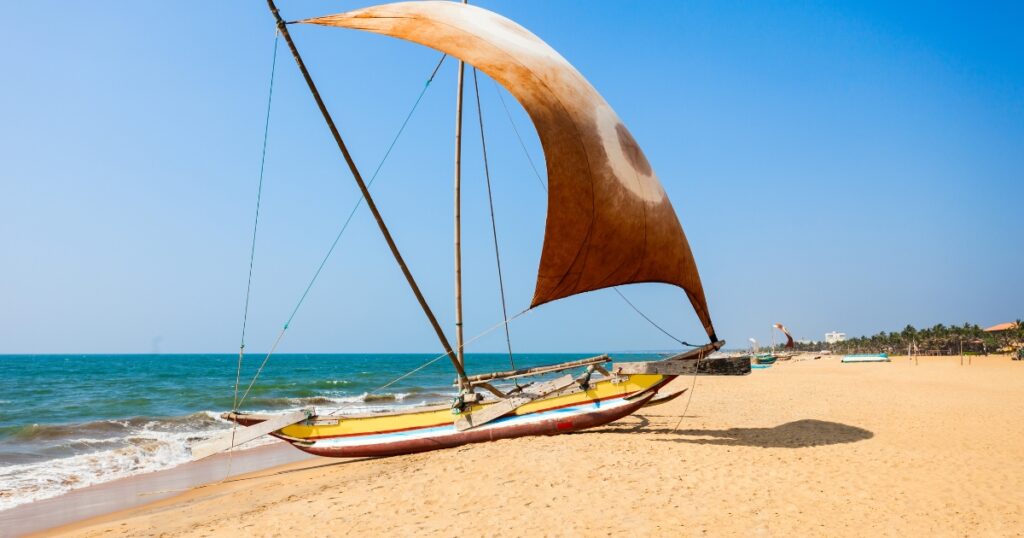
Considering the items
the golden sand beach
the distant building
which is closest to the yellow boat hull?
the golden sand beach

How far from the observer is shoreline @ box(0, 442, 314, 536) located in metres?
8.32

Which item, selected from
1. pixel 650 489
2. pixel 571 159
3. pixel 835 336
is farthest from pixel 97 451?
pixel 835 336

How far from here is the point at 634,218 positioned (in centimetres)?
969

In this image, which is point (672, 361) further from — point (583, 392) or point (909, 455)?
point (909, 455)

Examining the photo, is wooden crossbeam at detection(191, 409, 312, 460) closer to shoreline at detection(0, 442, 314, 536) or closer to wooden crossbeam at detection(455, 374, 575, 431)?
shoreline at detection(0, 442, 314, 536)

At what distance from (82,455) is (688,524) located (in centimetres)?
1426

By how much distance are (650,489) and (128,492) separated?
915 centimetres

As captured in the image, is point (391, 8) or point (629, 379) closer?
point (391, 8)

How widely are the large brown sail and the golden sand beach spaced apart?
309 cm

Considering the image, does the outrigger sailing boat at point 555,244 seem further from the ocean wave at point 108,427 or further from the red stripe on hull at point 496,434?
the ocean wave at point 108,427

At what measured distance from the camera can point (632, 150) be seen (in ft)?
33.3

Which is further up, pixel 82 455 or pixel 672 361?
pixel 672 361

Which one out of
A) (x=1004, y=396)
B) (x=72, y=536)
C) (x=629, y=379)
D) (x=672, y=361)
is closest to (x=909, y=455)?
(x=672, y=361)

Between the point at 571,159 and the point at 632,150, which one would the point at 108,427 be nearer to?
the point at 571,159
